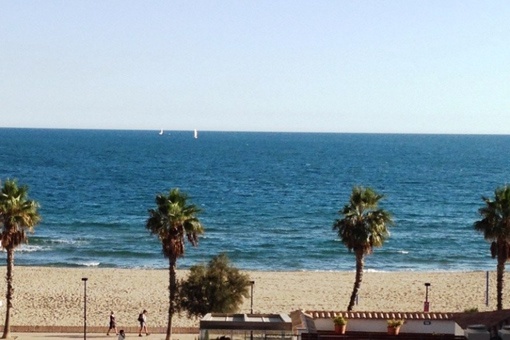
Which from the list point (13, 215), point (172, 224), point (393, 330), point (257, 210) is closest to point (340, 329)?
point (393, 330)

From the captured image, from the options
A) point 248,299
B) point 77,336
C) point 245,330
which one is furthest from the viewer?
point 248,299

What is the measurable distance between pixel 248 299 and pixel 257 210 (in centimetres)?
5878

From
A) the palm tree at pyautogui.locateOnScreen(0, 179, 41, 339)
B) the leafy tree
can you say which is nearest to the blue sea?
the leafy tree

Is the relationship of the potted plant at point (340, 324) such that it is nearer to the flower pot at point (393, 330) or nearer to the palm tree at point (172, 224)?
the flower pot at point (393, 330)

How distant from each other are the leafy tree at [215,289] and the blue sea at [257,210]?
2833cm

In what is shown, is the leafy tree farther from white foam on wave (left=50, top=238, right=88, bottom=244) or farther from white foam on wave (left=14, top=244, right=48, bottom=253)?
white foam on wave (left=50, top=238, right=88, bottom=244)

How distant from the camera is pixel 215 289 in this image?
3956 cm

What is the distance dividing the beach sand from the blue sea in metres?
6.09

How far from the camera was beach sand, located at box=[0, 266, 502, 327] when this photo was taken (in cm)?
4908

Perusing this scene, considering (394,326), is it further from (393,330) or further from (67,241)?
(67,241)

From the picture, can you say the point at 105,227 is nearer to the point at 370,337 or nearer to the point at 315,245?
the point at 315,245

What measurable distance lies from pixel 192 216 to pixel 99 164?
149 metres

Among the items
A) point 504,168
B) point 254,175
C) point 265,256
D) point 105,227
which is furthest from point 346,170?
point 265,256

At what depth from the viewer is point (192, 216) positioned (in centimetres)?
4012
